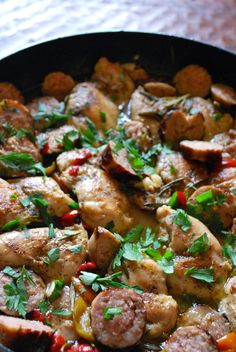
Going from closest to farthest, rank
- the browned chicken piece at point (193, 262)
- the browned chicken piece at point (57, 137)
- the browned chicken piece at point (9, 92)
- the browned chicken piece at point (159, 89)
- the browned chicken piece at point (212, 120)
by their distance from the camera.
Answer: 1. the browned chicken piece at point (193, 262)
2. the browned chicken piece at point (57, 137)
3. the browned chicken piece at point (9, 92)
4. the browned chicken piece at point (212, 120)
5. the browned chicken piece at point (159, 89)

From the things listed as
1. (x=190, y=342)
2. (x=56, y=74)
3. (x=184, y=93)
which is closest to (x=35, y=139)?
(x=56, y=74)

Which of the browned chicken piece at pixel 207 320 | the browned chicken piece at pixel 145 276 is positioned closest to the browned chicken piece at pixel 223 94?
the browned chicken piece at pixel 145 276

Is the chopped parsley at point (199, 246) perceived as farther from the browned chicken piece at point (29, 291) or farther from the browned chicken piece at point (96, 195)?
the browned chicken piece at point (29, 291)

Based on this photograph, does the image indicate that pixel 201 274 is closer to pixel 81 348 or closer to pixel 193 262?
pixel 193 262

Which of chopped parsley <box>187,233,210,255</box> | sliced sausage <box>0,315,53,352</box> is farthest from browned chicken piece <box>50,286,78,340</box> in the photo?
chopped parsley <box>187,233,210,255</box>

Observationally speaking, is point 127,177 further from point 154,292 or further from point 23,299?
point 23,299

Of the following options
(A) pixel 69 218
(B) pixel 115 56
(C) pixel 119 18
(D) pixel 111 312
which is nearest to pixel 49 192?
(A) pixel 69 218

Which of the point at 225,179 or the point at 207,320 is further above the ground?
the point at 225,179
